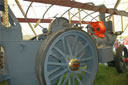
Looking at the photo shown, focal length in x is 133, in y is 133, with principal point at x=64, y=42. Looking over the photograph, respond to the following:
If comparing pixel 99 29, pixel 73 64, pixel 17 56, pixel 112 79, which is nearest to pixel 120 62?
pixel 112 79

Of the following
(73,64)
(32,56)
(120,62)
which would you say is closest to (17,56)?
(32,56)

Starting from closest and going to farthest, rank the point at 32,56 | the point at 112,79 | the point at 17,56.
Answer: the point at 17,56
the point at 32,56
the point at 112,79

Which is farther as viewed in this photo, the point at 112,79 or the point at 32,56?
the point at 112,79

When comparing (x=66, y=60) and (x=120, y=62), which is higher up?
(x=66, y=60)

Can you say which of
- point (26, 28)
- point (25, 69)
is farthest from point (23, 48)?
point (26, 28)

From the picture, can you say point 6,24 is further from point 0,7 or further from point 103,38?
point 103,38

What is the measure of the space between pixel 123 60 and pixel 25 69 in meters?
2.68

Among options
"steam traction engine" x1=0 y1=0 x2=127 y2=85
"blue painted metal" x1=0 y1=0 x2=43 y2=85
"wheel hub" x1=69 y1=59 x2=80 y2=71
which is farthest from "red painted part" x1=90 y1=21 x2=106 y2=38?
"blue painted metal" x1=0 y1=0 x2=43 y2=85

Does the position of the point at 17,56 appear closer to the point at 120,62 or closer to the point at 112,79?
the point at 112,79

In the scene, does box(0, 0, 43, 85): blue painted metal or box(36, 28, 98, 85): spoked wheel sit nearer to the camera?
box(36, 28, 98, 85): spoked wheel

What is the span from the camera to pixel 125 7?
15.9 meters

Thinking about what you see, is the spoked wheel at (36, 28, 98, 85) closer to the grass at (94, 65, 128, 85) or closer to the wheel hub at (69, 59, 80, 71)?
the wheel hub at (69, 59, 80, 71)

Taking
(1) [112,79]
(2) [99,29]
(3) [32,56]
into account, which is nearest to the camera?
(3) [32,56]

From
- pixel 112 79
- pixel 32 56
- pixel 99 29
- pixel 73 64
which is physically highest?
pixel 99 29
